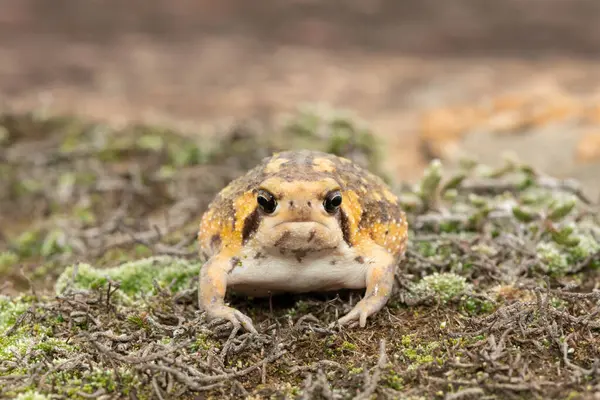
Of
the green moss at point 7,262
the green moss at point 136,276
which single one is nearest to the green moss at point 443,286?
the green moss at point 136,276

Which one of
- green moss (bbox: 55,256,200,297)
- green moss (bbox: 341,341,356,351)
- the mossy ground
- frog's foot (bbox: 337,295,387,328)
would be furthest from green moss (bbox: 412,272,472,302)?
green moss (bbox: 55,256,200,297)

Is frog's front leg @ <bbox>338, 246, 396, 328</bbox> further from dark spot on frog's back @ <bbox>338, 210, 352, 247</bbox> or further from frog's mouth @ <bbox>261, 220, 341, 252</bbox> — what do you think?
frog's mouth @ <bbox>261, 220, 341, 252</bbox>

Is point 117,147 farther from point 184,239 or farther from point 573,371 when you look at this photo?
point 573,371

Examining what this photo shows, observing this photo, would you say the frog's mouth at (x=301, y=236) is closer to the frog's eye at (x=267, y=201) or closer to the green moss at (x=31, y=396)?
the frog's eye at (x=267, y=201)

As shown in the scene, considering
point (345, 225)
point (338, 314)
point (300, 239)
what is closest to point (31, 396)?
point (300, 239)

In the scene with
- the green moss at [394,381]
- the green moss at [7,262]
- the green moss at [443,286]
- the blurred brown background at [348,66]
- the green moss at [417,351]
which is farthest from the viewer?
the blurred brown background at [348,66]

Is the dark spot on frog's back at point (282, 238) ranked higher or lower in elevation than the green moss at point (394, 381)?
higher
